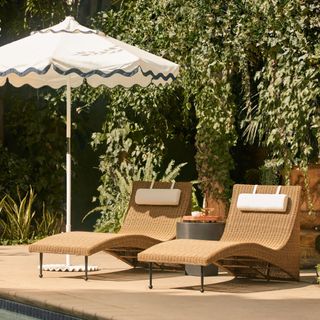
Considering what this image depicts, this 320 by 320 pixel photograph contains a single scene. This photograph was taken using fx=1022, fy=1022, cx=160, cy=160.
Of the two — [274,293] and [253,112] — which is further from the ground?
[253,112]

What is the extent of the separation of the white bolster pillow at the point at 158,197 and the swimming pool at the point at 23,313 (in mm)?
2651

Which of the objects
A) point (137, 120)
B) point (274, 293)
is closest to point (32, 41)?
point (274, 293)

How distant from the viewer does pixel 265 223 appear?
9719 millimetres

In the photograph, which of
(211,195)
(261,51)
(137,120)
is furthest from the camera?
(137,120)

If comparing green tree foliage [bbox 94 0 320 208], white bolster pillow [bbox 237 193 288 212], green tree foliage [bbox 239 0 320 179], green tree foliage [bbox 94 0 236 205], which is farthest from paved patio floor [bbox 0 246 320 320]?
green tree foliage [bbox 94 0 236 205]

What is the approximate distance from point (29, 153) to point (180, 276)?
21.4 ft

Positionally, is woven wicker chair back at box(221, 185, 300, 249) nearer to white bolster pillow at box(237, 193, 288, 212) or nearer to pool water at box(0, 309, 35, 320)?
white bolster pillow at box(237, 193, 288, 212)

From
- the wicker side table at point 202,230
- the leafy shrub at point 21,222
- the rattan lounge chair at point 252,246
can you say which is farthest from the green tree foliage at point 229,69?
the leafy shrub at point 21,222

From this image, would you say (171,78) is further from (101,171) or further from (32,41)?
(101,171)

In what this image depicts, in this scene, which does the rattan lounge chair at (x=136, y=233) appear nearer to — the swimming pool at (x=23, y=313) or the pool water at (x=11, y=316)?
the swimming pool at (x=23, y=313)

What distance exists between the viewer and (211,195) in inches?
538

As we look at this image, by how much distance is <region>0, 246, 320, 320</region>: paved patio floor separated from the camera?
738cm

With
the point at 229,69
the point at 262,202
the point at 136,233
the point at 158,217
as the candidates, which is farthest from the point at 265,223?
the point at 229,69

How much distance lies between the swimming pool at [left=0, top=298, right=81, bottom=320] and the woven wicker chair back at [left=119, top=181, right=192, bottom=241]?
243 centimetres
